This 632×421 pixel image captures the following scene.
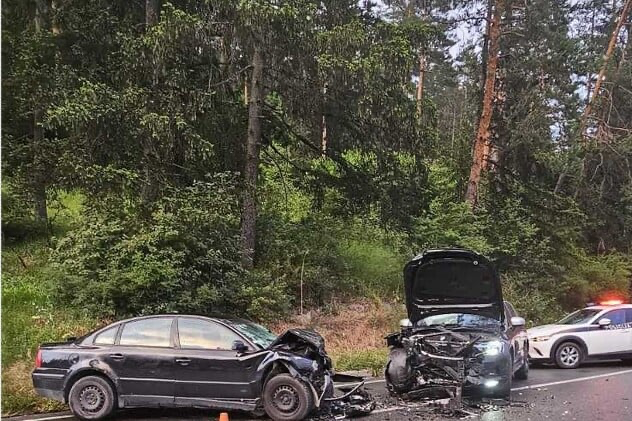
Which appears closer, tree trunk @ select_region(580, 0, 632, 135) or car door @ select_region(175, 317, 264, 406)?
car door @ select_region(175, 317, 264, 406)

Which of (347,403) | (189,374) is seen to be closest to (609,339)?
(347,403)

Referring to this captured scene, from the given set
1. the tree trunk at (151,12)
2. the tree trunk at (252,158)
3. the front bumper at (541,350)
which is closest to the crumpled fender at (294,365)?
the front bumper at (541,350)

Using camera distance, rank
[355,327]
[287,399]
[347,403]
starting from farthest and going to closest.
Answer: [355,327] → [347,403] → [287,399]

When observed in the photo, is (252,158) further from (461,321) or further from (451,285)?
(461,321)

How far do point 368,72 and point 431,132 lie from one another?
131 inches

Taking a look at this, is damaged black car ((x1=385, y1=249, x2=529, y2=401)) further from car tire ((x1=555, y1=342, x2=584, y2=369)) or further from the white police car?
car tire ((x1=555, y1=342, x2=584, y2=369))

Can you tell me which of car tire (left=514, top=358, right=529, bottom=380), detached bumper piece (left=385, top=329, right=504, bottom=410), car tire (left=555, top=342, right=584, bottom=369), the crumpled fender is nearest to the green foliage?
car tire (left=514, top=358, right=529, bottom=380)

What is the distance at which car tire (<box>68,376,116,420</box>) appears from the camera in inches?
331

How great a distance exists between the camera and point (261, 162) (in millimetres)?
17594

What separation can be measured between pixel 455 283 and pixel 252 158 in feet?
23.6

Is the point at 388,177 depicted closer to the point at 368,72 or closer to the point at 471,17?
the point at 368,72

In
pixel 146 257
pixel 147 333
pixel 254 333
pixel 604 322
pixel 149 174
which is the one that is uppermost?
pixel 149 174

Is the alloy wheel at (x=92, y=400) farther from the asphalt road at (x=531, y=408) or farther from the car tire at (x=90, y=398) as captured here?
the asphalt road at (x=531, y=408)

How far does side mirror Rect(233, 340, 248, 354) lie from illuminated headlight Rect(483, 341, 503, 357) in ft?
Result: 12.0
